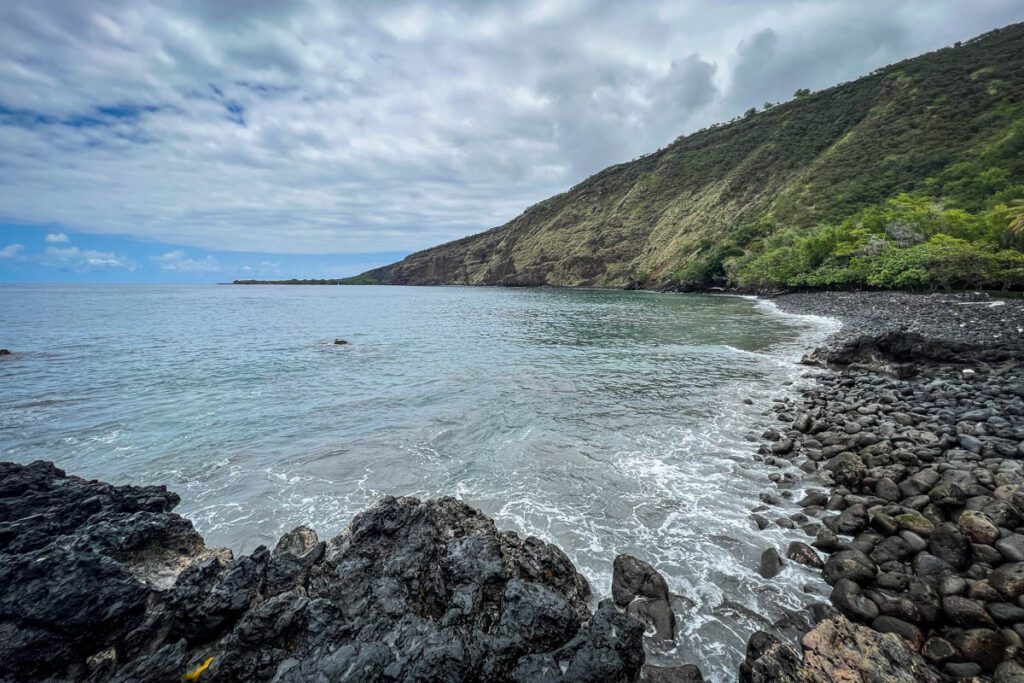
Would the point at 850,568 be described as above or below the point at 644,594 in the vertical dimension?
above

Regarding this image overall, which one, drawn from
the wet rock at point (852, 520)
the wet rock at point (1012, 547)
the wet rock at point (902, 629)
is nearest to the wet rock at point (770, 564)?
the wet rock at point (902, 629)

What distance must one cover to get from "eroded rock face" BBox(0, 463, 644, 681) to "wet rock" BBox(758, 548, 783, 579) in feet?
10.5

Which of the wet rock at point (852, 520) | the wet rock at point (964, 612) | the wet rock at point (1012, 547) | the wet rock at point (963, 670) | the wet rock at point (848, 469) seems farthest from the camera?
the wet rock at point (848, 469)

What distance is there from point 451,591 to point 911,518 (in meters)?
8.11

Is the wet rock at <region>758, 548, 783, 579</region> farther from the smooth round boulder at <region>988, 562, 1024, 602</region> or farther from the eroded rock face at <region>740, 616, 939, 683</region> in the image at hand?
the smooth round boulder at <region>988, 562, 1024, 602</region>

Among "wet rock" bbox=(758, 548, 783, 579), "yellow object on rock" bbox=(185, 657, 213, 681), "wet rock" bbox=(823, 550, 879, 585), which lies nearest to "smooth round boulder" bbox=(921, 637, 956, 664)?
"wet rock" bbox=(823, 550, 879, 585)

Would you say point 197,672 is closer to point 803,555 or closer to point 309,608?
point 309,608

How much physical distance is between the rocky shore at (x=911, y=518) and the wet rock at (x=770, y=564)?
3cm

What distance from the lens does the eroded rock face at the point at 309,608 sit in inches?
197

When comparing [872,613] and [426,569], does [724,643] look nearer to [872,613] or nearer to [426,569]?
[872,613]

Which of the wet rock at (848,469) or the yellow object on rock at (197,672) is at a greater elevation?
the yellow object on rock at (197,672)

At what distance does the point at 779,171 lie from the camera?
103 meters

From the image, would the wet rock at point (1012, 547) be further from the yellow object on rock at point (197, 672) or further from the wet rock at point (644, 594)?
the yellow object on rock at point (197, 672)

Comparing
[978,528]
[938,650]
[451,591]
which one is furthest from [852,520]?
[451,591]
